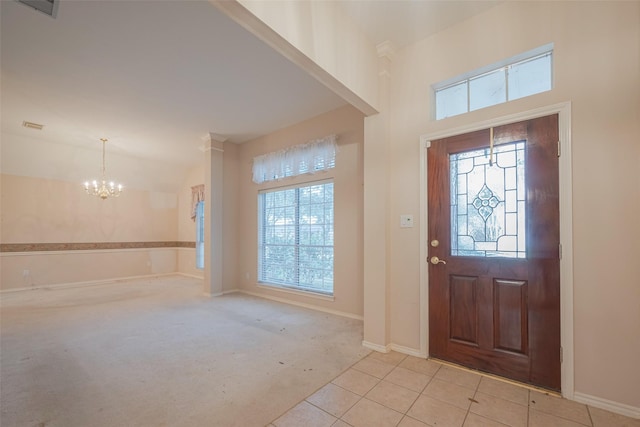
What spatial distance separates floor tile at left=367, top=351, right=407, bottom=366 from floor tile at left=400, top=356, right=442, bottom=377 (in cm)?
5

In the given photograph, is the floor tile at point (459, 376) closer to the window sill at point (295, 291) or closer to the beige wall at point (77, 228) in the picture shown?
the window sill at point (295, 291)

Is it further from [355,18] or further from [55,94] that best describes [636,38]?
[55,94]

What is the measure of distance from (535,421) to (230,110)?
4.52 m

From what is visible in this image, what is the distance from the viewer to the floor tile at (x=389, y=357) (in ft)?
8.13

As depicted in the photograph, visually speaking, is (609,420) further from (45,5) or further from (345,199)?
(45,5)

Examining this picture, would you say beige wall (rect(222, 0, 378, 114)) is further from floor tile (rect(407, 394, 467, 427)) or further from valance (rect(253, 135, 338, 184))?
floor tile (rect(407, 394, 467, 427))

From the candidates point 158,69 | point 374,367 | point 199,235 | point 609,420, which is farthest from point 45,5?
point 199,235

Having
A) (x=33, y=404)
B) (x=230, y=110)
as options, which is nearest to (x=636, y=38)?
(x=230, y=110)

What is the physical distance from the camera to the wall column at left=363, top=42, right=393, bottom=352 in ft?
8.80

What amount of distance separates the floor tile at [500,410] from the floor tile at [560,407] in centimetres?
12

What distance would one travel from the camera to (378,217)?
8.92ft

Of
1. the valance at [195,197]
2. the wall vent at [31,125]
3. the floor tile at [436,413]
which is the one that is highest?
the wall vent at [31,125]

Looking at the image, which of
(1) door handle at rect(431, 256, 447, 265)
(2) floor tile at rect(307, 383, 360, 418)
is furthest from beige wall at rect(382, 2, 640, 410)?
(2) floor tile at rect(307, 383, 360, 418)

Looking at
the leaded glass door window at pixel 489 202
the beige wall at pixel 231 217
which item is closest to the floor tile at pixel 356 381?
the leaded glass door window at pixel 489 202
